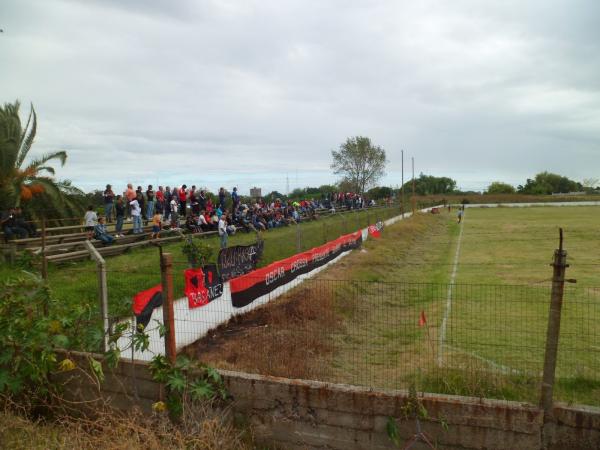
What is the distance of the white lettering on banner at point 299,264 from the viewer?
1491cm

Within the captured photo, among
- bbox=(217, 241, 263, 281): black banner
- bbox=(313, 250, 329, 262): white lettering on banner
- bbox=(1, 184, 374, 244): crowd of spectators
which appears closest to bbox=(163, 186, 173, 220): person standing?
bbox=(1, 184, 374, 244): crowd of spectators

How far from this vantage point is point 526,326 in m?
11.9

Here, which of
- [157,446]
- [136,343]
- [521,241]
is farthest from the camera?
[521,241]

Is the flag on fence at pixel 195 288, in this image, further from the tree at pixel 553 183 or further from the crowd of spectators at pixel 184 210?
the tree at pixel 553 183

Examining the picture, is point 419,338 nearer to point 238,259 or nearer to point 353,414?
point 238,259

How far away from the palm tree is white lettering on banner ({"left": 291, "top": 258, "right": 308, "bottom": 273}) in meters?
9.59

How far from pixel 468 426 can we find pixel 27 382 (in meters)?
5.14

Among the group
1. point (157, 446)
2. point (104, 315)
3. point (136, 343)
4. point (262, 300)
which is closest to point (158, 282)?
point (262, 300)

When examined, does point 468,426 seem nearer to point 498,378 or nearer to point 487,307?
point 498,378

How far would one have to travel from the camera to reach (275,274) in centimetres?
1333

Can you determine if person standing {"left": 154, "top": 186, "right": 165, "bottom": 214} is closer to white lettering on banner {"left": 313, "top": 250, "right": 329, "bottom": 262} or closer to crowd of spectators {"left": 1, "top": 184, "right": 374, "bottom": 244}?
crowd of spectators {"left": 1, "top": 184, "right": 374, "bottom": 244}

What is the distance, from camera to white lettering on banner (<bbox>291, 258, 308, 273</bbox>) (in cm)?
1491

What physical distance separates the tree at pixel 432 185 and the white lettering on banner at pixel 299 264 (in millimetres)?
122339

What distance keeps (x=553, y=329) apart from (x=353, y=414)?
88.7 inches
